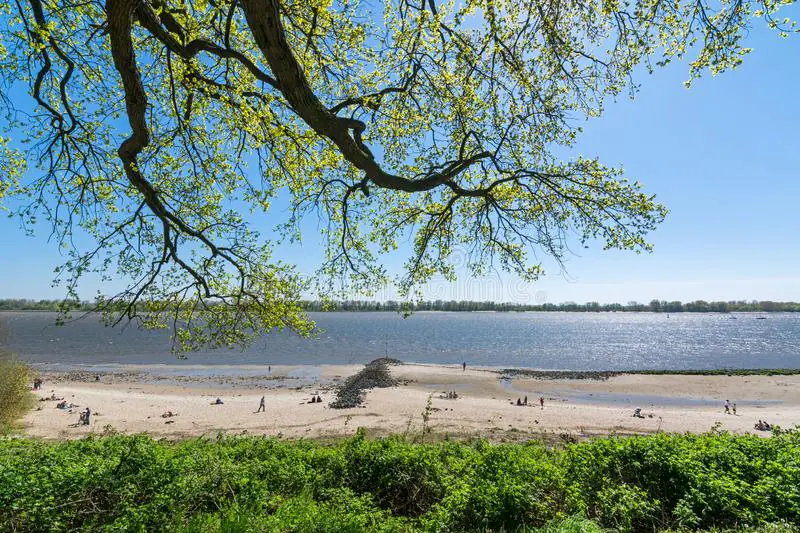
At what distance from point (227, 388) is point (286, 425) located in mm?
16198

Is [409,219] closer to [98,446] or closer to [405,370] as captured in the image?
[98,446]

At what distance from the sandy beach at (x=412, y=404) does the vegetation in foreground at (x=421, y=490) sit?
20.4 feet

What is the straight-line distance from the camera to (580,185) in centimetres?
654

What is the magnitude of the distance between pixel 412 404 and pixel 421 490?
21.8 m

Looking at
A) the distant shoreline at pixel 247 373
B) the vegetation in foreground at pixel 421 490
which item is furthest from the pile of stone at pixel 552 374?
the vegetation in foreground at pixel 421 490

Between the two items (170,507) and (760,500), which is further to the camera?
(170,507)

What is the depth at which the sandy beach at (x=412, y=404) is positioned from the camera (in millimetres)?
19922

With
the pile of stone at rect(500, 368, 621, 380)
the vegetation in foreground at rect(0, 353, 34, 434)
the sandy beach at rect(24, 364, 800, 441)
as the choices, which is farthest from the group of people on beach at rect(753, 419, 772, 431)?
the vegetation in foreground at rect(0, 353, 34, 434)

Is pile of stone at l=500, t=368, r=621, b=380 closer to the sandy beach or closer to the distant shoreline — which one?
the distant shoreline

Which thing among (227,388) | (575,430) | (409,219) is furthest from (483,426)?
(227,388)

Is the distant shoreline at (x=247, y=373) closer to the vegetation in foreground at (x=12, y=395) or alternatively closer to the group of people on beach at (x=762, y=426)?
the vegetation in foreground at (x=12, y=395)

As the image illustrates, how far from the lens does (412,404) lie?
2675 centimetres

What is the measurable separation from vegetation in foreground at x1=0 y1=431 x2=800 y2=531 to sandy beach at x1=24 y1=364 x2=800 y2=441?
622 cm

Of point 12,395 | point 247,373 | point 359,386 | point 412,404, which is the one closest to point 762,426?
point 412,404
